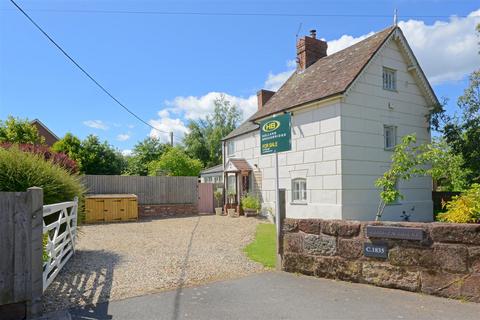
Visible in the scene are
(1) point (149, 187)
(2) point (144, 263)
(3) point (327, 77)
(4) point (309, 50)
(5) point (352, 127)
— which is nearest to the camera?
(2) point (144, 263)

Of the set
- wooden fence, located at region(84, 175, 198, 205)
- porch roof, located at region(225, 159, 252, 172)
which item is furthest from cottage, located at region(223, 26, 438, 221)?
wooden fence, located at region(84, 175, 198, 205)

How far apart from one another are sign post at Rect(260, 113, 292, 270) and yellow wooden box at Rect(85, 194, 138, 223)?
468 inches

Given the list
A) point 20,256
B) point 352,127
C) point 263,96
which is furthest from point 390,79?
point 20,256

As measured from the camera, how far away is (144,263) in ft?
26.9

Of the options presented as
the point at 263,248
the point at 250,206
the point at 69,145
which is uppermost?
the point at 69,145

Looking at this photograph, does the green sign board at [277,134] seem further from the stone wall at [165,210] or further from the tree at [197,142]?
the tree at [197,142]

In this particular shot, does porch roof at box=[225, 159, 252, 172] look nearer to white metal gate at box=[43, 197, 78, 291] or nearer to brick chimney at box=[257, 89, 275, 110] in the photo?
brick chimney at box=[257, 89, 275, 110]

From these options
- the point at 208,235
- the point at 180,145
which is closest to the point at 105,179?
the point at 208,235

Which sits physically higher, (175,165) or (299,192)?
(175,165)

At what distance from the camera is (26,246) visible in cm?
468

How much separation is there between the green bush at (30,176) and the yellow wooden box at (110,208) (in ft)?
31.3

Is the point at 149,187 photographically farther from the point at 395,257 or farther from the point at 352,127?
the point at 395,257

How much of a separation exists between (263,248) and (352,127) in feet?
23.7

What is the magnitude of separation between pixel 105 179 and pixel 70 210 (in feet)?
37.1
